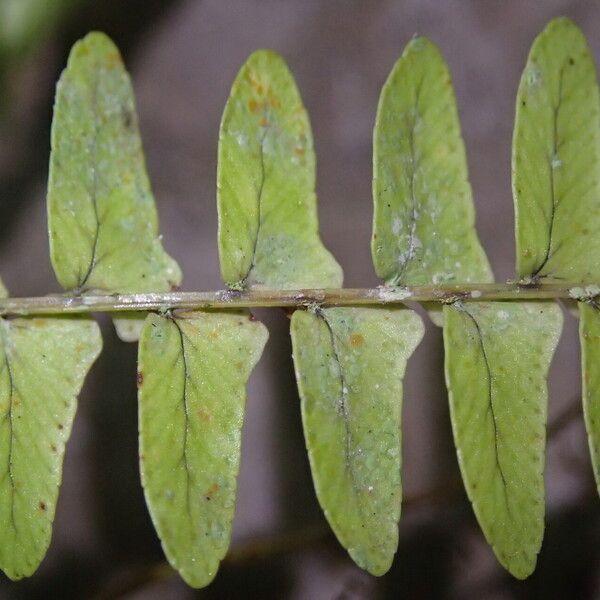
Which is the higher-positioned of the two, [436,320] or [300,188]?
[300,188]

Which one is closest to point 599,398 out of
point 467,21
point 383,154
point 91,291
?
point 383,154

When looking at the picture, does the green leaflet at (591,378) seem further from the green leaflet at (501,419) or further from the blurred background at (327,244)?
the blurred background at (327,244)

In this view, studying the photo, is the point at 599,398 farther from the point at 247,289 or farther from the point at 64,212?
the point at 64,212

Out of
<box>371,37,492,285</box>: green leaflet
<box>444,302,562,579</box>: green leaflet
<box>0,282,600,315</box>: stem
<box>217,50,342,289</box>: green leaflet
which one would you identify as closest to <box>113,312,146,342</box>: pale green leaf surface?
<box>0,282,600,315</box>: stem

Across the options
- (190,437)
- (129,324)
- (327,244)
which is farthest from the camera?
(327,244)

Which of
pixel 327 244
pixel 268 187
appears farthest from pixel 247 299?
pixel 327 244

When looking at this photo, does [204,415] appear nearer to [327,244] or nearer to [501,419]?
[501,419]
